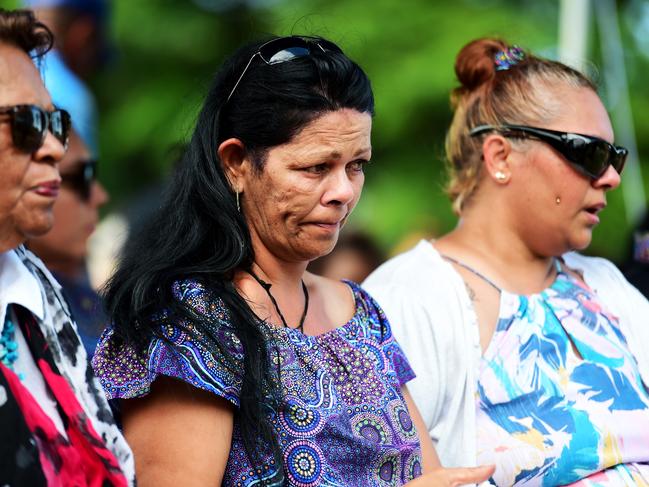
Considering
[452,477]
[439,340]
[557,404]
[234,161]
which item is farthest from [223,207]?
[557,404]

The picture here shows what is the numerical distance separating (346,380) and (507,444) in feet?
2.42

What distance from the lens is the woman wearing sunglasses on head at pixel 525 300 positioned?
292cm

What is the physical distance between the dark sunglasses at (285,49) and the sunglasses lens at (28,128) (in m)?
0.65

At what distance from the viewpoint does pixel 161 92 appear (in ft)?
28.7

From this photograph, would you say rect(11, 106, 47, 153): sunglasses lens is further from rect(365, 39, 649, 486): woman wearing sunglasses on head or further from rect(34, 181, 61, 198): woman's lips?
rect(365, 39, 649, 486): woman wearing sunglasses on head

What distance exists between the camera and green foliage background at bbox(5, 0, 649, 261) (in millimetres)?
7953

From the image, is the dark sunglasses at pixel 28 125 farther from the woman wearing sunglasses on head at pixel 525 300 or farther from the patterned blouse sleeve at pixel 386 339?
the woman wearing sunglasses on head at pixel 525 300

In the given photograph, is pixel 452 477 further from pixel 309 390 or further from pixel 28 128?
pixel 28 128

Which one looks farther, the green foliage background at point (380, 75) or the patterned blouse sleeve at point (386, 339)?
the green foliage background at point (380, 75)

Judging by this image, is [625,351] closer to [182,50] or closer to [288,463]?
[288,463]

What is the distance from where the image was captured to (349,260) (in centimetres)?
543

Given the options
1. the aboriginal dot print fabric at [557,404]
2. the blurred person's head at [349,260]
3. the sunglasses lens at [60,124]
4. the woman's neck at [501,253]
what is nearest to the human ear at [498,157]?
the woman's neck at [501,253]

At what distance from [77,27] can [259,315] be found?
10.4 feet

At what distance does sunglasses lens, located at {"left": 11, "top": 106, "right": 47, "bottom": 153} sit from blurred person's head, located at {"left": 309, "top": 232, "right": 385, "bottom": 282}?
11.1 ft
